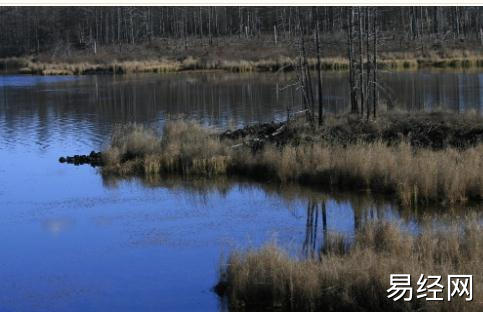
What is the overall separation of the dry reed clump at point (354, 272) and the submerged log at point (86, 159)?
11.9 meters

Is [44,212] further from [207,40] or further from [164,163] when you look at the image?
[207,40]

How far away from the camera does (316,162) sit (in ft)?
58.0

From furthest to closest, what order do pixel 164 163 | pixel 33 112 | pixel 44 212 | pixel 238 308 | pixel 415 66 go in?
pixel 415 66
pixel 33 112
pixel 164 163
pixel 44 212
pixel 238 308

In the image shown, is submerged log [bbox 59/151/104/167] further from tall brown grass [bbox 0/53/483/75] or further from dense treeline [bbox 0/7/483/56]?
dense treeline [bbox 0/7/483/56]

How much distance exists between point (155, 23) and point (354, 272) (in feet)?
348

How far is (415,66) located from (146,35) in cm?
5099

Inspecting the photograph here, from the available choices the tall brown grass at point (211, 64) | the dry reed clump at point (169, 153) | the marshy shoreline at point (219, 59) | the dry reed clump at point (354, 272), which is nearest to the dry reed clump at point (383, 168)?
the dry reed clump at point (169, 153)

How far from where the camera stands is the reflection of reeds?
49.1ft

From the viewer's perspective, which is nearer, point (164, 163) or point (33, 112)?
point (164, 163)

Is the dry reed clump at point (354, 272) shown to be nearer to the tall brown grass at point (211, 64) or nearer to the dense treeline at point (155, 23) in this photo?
the tall brown grass at point (211, 64)

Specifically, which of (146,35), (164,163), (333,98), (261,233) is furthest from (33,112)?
(146,35)

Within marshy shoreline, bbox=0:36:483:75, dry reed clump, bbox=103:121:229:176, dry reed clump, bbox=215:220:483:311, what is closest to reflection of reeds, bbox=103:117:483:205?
dry reed clump, bbox=103:121:229:176

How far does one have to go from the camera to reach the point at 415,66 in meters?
57.9

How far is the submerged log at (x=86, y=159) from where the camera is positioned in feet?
70.9
